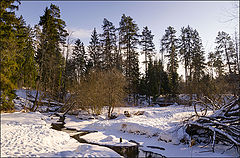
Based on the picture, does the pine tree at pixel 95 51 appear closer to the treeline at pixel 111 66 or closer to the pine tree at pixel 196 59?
the treeline at pixel 111 66

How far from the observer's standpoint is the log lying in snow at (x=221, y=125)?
7664 millimetres

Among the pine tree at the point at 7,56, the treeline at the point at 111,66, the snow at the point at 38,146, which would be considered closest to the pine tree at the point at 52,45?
the treeline at the point at 111,66

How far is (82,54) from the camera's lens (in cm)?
3497

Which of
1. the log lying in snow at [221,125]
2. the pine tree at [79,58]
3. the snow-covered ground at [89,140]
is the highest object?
the pine tree at [79,58]

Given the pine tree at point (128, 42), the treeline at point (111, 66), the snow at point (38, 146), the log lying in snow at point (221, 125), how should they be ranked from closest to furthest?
the snow at point (38, 146), the log lying in snow at point (221, 125), the treeline at point (111, 66), the pine tree at point (128, 42)

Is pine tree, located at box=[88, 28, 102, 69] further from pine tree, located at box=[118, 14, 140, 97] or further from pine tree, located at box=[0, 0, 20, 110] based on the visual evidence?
pine tree, located at box=[0, 0, 20, 110]

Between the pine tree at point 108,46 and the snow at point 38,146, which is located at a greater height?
the pine tree at point 108,46

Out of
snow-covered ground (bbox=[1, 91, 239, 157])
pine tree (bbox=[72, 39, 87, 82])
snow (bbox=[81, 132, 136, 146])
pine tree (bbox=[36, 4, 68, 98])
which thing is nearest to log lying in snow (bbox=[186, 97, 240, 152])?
snow-covered ground (bbox=[1, 91, 239, 157])

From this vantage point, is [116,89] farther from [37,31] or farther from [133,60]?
[133,60]

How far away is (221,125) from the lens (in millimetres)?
7898

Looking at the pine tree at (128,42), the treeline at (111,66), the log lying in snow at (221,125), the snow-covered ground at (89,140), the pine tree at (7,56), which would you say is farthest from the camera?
the pine tree at (128,42)

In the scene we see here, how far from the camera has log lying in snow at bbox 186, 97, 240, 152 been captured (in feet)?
25.1

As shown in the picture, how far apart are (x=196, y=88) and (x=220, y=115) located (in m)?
11.2

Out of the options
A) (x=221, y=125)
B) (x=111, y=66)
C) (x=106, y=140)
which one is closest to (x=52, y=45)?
(x=111, y=66)
